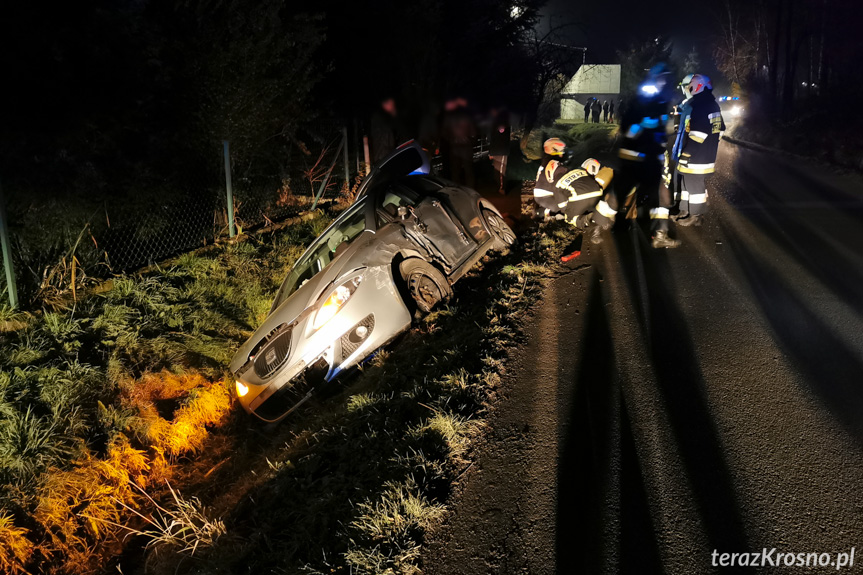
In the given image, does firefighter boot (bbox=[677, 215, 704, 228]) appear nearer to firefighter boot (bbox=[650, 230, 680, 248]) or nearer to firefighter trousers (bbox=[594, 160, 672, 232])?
firefighter trousers (bbox=[594, 160, 672, 232])

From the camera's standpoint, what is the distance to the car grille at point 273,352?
473 centimetres

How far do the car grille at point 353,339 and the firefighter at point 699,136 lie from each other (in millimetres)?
4231

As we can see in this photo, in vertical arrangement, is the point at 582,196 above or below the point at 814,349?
above

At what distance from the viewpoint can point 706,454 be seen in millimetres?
2939

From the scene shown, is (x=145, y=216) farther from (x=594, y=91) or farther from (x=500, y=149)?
(x=594, y=91)

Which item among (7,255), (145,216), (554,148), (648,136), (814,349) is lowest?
(814,349)

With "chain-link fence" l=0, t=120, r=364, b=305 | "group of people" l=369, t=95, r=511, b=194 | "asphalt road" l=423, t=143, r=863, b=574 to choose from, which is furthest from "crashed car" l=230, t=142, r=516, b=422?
"group of people" l=369, t=95, r=511, b=194

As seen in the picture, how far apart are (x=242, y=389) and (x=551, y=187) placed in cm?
489

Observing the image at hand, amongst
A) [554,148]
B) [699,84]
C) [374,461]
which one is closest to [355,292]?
[374,461]

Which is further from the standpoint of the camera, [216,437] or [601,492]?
[216,437]

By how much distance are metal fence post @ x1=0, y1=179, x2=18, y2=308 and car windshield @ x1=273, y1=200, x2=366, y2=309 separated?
256 centimetres

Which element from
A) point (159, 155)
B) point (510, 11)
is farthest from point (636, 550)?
point (510, 11)

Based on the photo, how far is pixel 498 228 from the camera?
22.6ft

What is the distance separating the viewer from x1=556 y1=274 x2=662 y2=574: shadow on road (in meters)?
2.41
